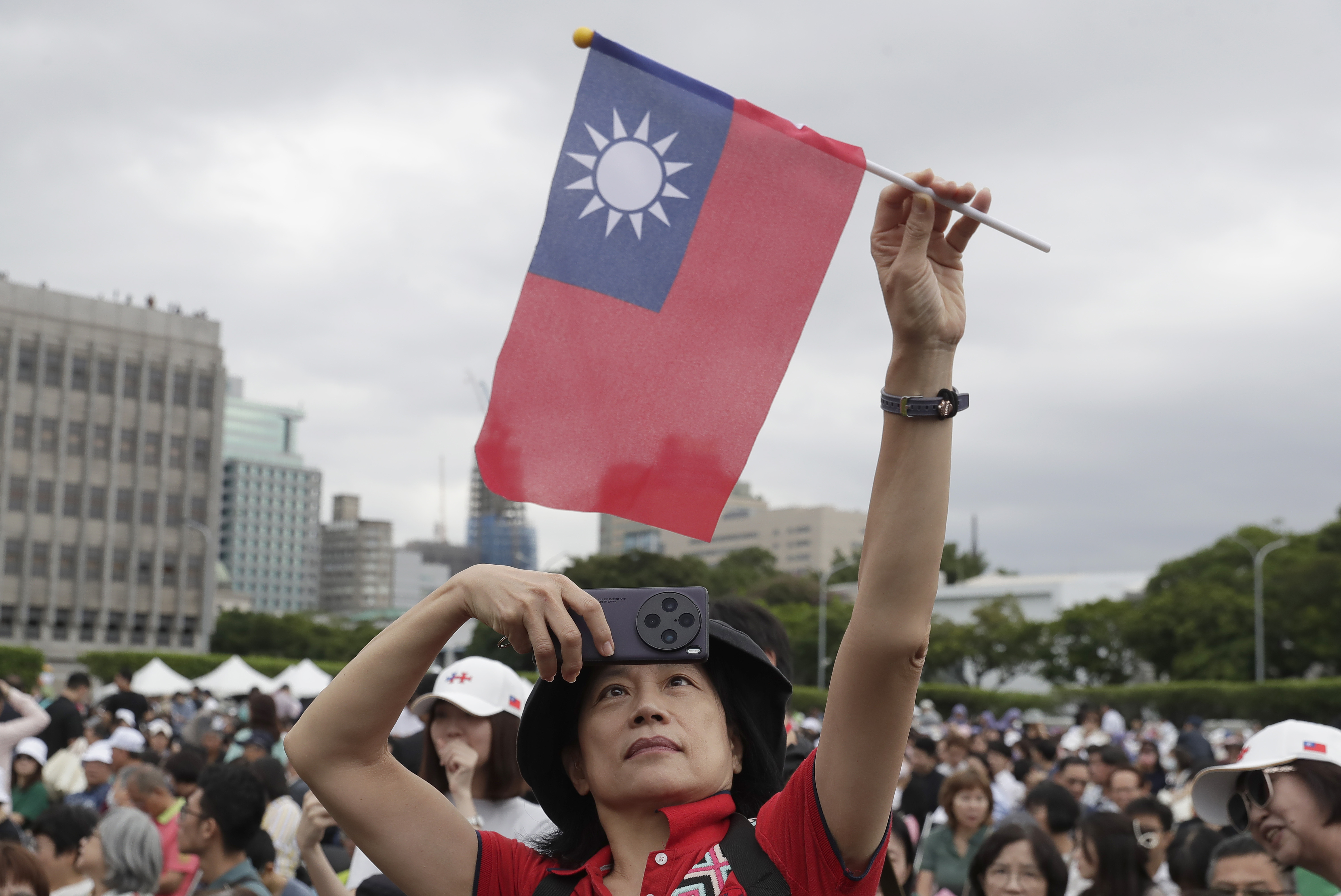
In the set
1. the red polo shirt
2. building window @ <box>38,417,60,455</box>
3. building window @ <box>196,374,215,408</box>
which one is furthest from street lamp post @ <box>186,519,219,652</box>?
the red polo shirt

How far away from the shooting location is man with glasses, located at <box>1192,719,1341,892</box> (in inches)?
129

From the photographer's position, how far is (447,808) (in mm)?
2191

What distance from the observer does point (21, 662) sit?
4456cm

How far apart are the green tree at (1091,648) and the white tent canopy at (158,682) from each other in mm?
41958

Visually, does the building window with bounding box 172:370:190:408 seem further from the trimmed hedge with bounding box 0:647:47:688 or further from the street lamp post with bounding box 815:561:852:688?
the street lamp post with bounding box 815:561:852:688

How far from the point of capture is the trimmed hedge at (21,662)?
43875 mm

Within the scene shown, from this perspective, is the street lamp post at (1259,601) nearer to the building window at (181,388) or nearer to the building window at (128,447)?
the building window at (181,388)

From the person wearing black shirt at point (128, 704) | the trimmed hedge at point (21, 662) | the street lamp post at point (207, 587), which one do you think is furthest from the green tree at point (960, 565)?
the person wearing black shirt at point (128, 704)

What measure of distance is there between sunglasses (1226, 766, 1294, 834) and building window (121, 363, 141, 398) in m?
88.7

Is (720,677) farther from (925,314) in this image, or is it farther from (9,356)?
(9,356)

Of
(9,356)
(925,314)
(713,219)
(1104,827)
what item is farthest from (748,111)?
(9,356)

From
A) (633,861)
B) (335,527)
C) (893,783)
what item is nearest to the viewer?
(893,783)

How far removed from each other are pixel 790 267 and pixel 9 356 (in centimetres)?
8805

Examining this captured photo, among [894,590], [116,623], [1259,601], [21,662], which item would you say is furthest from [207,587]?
[894,590]
